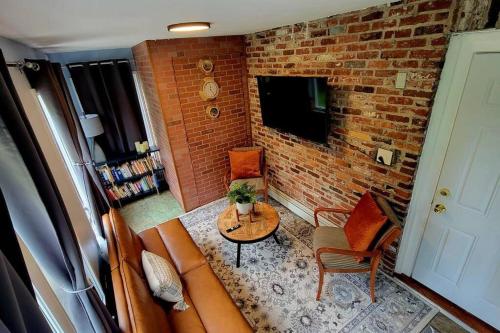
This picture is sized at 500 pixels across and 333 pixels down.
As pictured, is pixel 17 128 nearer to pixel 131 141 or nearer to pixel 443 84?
pixel 443 84

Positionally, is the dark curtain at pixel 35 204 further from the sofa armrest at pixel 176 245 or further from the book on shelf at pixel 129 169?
the book on shelf at pixel 129 169

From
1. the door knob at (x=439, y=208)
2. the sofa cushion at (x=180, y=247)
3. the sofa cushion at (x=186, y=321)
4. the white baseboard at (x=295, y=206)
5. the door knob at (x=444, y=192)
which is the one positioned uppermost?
the door knob at (x=444, y=192)

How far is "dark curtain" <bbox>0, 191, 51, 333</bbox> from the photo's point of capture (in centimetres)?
64

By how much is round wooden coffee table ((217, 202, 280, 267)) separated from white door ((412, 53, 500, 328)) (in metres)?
1.43

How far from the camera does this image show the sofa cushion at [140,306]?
1.48 metres

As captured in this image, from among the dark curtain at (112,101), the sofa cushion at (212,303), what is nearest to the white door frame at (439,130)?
the sofa cushion at (212,303)

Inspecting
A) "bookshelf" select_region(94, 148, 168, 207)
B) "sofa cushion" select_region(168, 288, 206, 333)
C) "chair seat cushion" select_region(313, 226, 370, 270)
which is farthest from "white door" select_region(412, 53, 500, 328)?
"bookshelf" select_region(94, 148, 168, 207)

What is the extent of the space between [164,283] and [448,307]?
7.90 ft

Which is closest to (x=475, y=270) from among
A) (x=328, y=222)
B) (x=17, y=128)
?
(x=328, y=222)

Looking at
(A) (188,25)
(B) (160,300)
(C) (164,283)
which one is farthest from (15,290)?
(A) (188,25)

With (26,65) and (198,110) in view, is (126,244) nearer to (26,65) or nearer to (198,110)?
(26,65)

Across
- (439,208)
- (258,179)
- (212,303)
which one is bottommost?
(212,303)

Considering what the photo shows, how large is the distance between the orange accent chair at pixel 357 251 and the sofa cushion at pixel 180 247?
111cm

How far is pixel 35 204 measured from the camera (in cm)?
105
